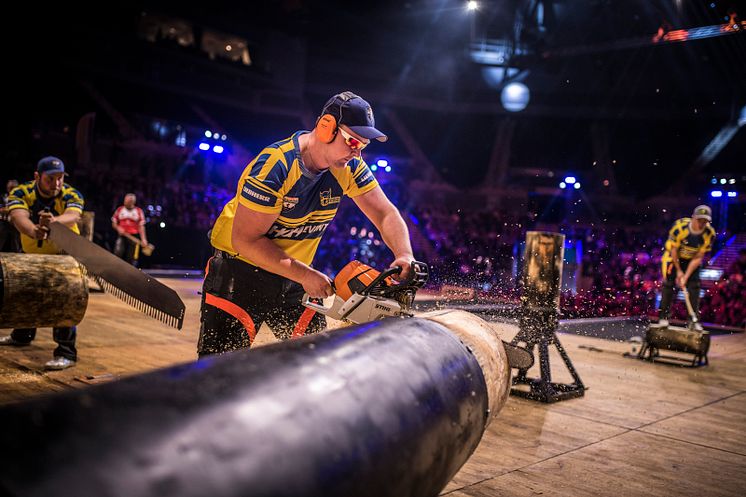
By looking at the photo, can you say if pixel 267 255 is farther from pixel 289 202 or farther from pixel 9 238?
pixel 9 238

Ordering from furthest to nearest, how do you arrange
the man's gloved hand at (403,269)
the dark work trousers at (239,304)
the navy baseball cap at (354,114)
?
1. the dark work trousers at (239,304)
2. the navy baseball cap at (354,114)
3. the man's gloved hand at (403,269)

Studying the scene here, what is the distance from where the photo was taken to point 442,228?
26141mm

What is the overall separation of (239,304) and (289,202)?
621 millimetres

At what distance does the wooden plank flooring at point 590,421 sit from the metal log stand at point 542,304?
0.85 ft

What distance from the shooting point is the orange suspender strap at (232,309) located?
3.09 m

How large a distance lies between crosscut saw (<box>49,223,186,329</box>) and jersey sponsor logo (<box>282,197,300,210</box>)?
1.16 metres

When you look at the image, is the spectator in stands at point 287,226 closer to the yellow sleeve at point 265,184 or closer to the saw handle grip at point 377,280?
the yellow sleeve at point 265,184

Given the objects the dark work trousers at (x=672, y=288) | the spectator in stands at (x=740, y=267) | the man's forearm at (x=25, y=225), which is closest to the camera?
the man's forearm at (x=25, y=225)

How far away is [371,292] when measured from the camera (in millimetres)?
2455

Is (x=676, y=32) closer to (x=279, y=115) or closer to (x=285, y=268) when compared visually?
(x=285, y=268)

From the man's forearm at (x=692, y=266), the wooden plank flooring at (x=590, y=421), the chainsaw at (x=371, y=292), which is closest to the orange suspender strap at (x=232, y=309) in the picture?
the chainsaw at (x=371, y=292)

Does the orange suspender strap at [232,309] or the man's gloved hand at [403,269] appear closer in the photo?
the man's gloved hand at [403,269]

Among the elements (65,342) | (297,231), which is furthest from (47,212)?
(297,231)

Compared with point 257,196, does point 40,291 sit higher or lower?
lower
